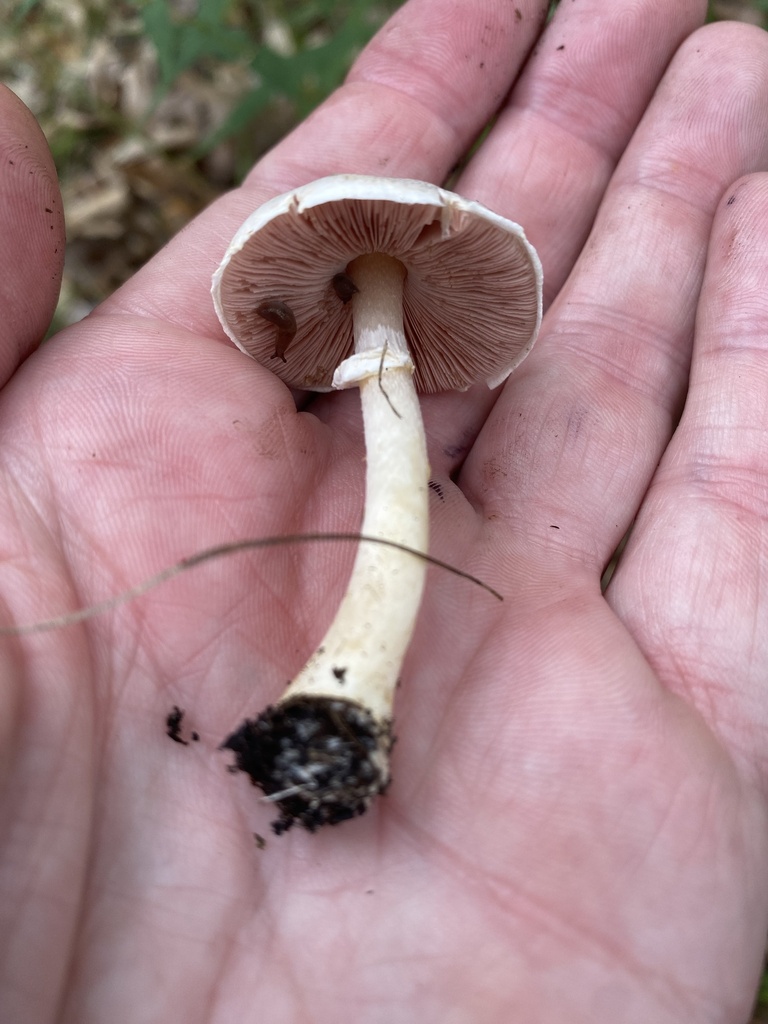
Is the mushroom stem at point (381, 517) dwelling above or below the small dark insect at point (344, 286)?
below

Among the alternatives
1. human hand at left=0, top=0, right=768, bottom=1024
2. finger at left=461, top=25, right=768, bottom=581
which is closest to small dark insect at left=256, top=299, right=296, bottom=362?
human hand at left=0, top=0, right=768, bottom=1024

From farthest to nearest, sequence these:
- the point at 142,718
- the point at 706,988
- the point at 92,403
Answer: the point at 92,403
the point at 142,718
the point at 706,988

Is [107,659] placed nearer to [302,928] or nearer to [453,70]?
[302,928]

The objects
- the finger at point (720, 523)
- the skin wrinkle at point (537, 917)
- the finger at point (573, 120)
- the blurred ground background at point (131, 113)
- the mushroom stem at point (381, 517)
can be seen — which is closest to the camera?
the skin wrinkle at point (537, 917)

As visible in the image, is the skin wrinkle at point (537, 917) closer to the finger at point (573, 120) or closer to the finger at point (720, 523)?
the finger at point (720, 523)

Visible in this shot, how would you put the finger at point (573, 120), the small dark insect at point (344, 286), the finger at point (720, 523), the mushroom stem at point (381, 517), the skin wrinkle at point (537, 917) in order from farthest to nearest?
the finger at point (573, 120)
the small dark insect at point (344, 286)
the finger at point (720, 523)
the mushroom stem at point (381, 517)
the skin wrinkle at point (537, 917)

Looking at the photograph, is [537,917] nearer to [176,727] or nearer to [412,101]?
[176,727]

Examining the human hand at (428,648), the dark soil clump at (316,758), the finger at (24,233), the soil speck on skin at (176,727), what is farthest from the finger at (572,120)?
the soil speck on skin at (176,727)

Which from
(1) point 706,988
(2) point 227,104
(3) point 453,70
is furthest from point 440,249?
(2) point 227,104
